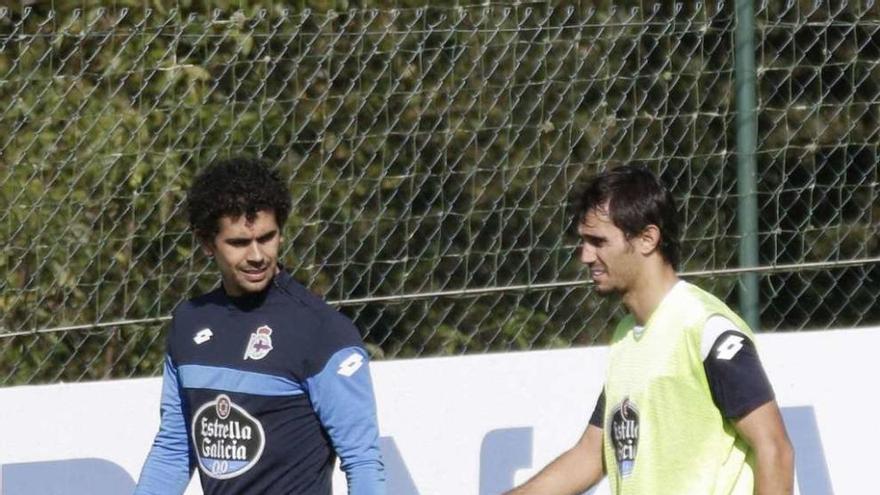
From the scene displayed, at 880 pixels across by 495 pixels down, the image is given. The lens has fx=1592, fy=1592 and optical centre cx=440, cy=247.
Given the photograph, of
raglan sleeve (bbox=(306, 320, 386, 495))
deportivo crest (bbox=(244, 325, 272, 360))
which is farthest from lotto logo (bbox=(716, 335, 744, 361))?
deportivo crest (bbox=(244, 325, 272, 360))

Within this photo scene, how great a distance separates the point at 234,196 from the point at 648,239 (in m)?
1.03

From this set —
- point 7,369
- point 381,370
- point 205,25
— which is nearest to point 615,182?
point 381,370

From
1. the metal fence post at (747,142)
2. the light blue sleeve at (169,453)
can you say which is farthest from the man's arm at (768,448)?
the metal fence post at (747,142)

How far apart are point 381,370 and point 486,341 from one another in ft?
1.82

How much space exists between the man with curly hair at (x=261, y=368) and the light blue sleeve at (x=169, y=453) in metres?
0.03

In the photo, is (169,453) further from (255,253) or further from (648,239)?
(648,239)

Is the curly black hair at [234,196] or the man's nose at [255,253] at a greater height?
the curly black hair at [234,196]

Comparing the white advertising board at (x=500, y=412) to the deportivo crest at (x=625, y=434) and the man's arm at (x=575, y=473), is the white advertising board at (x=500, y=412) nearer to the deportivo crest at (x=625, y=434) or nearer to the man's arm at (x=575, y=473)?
the man's arm at (x=575, y=473)

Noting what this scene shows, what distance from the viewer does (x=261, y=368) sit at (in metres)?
3.76

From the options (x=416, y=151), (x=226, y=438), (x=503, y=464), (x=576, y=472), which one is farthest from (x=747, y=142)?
(x=226, y=438)

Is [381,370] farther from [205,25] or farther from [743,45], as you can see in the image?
[743,45]

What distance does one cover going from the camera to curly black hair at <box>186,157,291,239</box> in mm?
3893

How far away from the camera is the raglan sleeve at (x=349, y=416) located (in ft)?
12.1

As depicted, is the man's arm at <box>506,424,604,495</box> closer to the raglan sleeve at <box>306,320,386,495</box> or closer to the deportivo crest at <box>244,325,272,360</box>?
the raglan sleeve at <box>306,320,386,495</box>
